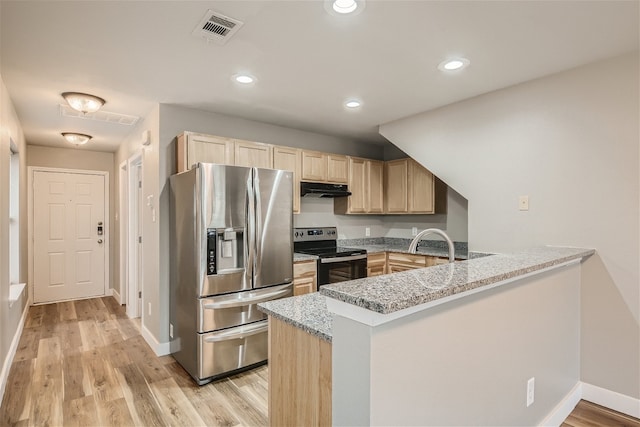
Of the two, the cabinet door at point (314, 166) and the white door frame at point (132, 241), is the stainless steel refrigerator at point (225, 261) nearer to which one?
the cabinet door at point (314, 166)

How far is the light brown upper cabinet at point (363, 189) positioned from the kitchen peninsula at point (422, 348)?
2629 millimetres

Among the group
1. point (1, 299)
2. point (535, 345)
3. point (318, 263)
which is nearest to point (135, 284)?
point (1, 299)

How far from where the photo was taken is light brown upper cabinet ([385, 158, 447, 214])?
420cm

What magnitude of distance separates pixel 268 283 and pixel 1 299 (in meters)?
1.98

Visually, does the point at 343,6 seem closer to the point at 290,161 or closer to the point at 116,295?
the point at 290,161

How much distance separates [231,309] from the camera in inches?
109

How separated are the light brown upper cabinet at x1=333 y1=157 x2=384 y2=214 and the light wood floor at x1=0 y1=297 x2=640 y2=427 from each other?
7.56 feet

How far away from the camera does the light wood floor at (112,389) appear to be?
86.4 inches

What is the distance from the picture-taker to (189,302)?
9.03ft

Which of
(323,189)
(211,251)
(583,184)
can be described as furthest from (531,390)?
(323,189)

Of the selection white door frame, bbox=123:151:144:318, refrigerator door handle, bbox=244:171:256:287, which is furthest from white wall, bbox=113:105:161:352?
refrigerator door handle, bbox=244:171:256:287

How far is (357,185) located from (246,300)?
2250 mm

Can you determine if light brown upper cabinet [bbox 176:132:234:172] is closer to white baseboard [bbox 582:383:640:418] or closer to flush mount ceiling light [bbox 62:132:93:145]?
flush mount ceiling light [bbox 62:132:93:145]

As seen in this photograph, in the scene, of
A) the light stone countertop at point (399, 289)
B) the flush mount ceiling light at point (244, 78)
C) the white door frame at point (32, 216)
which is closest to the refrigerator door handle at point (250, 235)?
the flush mount ceiling light at point (244, 78)
